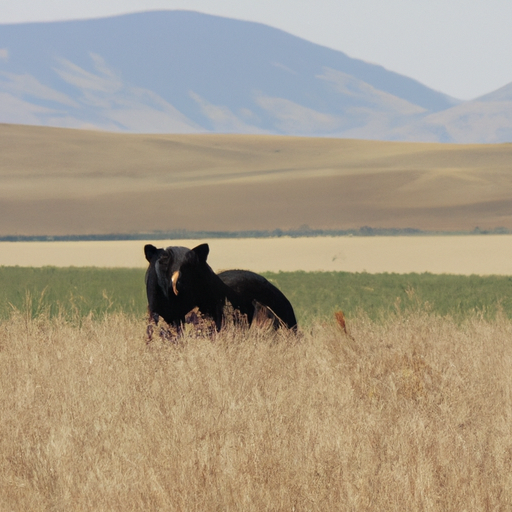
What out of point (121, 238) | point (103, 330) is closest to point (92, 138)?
point (121, 238)

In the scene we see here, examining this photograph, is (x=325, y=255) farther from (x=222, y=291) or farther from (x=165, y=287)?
(x=165, y=287)

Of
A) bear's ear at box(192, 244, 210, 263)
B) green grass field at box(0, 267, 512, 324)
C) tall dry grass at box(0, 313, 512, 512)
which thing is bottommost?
tall dry grass at box(0, 313, 512, 512)

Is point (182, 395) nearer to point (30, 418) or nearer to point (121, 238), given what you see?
point (30, 418)

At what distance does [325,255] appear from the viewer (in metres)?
42.1

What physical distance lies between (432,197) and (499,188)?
7140 millimetres

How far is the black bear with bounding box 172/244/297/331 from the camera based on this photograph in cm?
827

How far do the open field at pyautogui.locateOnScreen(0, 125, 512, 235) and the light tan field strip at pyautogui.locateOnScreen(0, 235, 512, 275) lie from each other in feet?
64.9

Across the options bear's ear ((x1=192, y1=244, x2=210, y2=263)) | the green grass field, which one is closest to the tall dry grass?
bear's ear ((x1=192, y1=244, x2=210, y2=263))

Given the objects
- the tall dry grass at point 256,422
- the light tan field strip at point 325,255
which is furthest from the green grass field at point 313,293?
the light tan field strip at point 325,255

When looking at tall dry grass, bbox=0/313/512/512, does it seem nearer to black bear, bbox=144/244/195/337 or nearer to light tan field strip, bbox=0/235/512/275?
black bear, bbox=144/244/195/337

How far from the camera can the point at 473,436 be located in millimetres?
6215

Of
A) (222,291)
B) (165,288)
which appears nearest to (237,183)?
(222,291)

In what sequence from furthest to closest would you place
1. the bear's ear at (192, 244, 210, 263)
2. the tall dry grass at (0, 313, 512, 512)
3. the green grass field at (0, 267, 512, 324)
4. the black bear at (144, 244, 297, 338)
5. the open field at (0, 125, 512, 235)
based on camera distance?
the open field at (0, 125, 512, 235)
the green grass field at (0, 267, 512, 324)
the bear's ear at (192, 244, 210, 263)
the black bear at (144, 244, 297, 338)
the tall dry grass at (0, 313, 512, 512)

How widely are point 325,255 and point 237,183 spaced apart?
172 feet
